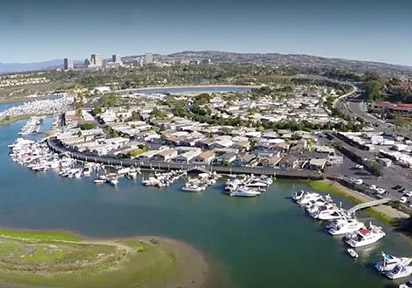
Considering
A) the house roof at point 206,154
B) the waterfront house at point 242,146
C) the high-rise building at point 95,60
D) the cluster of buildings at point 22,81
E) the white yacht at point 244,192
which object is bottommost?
the white yacht at point 244,192

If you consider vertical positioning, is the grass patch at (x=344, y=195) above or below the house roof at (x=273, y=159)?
below

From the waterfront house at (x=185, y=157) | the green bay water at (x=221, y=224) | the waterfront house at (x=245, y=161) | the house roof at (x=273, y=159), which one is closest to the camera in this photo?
the green bay water at (x=221, y=224)

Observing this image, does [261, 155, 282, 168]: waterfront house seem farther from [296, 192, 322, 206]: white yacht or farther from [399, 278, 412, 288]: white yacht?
[399, 278, 412, 288]: white yacht

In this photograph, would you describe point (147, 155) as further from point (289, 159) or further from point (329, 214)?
point (329, 214)

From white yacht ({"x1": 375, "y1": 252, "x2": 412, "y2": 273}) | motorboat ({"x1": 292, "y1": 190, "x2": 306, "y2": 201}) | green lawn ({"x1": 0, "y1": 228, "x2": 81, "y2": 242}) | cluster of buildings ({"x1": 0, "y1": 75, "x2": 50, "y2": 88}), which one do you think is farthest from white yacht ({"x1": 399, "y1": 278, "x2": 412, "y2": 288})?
cluster of buildings ({"x1": 0, "y1": 75, "x2": 50, "y2": 88})

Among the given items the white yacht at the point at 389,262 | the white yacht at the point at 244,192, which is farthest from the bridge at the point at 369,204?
the white yacht at the point at 244,192

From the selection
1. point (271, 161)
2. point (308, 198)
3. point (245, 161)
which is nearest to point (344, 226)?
point (308, 198)

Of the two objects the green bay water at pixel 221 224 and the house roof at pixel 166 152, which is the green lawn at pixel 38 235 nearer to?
the green bay water at pixel 221 224

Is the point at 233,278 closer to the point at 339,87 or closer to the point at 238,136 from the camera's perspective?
the point at 238,136
